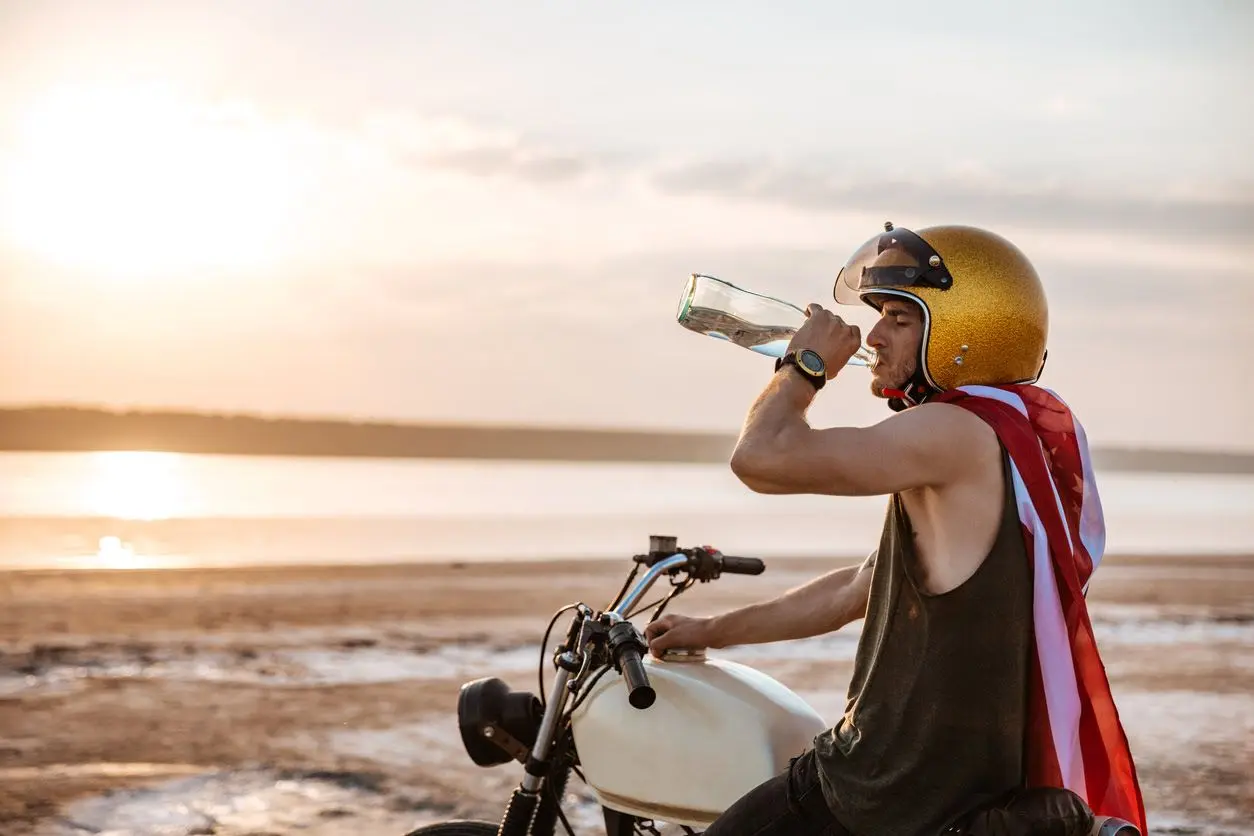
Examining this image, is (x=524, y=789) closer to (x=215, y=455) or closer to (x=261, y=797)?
(x=261, y=797)

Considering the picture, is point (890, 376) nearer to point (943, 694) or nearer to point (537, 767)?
point (943, 694)

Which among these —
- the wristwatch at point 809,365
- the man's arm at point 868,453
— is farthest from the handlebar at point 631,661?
the wristwatch at point 809,365

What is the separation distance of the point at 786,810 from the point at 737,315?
4.33 ft

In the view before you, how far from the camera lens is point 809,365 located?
10.2 ft

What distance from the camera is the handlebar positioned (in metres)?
2.99

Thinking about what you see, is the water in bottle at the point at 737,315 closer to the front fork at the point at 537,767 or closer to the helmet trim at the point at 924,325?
the helmet trim at the point at 924,325

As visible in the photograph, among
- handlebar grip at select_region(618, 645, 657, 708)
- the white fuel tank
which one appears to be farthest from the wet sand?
handlebar grip at select_region(618, 645, 657, 708)

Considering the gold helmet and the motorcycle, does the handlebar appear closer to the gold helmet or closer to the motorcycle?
the motorcycle

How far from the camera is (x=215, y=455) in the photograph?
44.8 meters

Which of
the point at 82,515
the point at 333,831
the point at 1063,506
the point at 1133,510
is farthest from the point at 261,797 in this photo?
the point at 1133,510

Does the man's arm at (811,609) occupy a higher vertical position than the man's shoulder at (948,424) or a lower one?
lower

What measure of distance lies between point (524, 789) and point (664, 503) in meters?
22.2

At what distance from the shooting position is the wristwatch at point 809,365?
10.1 ft

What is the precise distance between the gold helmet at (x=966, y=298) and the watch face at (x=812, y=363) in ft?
0.63
